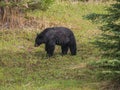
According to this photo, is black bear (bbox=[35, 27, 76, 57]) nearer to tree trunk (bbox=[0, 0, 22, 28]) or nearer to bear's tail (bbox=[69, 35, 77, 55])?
bear's tail (bbox=[69, 35, 77, 55])

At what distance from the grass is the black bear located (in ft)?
1.07

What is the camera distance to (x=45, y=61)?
52.0 feet

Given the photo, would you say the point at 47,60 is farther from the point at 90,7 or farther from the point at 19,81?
the point at 90,7

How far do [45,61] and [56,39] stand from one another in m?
1.52

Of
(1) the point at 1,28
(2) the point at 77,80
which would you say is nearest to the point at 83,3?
(1) the point at 1,28

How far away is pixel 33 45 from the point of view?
61.4ft

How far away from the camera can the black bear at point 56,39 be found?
1697 cm

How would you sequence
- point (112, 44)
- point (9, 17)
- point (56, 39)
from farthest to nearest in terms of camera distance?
point (9, 17) → point (56, 39) → point (112, 44)

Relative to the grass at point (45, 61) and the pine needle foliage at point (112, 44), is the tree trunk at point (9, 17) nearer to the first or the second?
the grass at point (45, 61)

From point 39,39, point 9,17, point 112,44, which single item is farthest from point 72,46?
point 112,44

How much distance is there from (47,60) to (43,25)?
5.81m

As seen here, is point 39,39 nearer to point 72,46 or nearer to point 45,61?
point 72,46

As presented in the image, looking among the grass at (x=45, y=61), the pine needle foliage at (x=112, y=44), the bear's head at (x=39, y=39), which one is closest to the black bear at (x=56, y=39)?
the bear's head at (x=39, y=39)

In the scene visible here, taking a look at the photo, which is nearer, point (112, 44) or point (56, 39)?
Result: point (112, 44)
